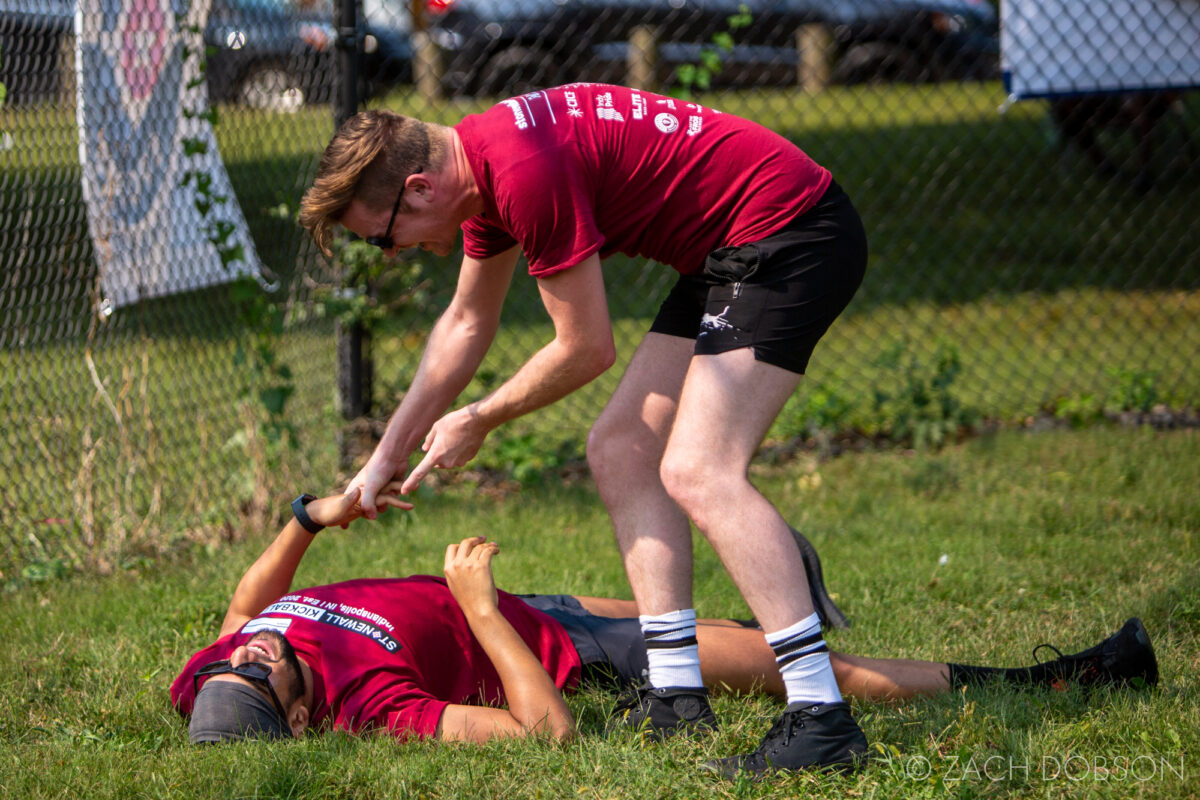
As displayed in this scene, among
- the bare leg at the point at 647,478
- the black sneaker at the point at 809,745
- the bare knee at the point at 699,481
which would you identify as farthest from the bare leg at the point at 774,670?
the bare knee at the point at 699,481

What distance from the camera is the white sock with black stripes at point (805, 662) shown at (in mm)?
2416

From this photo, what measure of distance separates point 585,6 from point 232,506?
6.85m

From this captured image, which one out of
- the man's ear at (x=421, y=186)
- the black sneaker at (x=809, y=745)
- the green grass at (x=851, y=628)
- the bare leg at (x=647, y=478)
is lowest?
the green grass at (x=851, y=628)

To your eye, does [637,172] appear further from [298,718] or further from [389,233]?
[298,718]

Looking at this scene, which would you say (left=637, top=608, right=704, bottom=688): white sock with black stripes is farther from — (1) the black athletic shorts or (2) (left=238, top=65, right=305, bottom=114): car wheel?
(2) (left=238, top=65, right=305, bottom=114): car wheel

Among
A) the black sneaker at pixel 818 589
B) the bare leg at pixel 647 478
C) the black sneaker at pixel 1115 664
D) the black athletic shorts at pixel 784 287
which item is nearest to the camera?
the black athletic shorts at pixel 784 287

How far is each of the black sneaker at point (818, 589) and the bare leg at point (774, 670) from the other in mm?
313

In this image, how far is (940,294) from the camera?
8.38 m

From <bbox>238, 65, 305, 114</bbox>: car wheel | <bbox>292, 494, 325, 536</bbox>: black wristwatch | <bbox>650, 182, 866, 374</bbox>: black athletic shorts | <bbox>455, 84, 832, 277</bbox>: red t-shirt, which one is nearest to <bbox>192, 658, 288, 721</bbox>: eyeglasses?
<bbox>292, 494, 325, 536</bbox>: black wristwatch

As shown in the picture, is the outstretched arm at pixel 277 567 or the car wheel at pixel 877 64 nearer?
the outstretched arm at pixel 277 567

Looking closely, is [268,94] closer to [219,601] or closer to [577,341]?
[219,601]

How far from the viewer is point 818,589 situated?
3.31m

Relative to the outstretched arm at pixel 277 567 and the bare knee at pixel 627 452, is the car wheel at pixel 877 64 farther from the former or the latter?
the outstretched arm at pixel 277 567

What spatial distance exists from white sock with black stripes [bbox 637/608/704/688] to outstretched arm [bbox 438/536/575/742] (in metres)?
0.25
